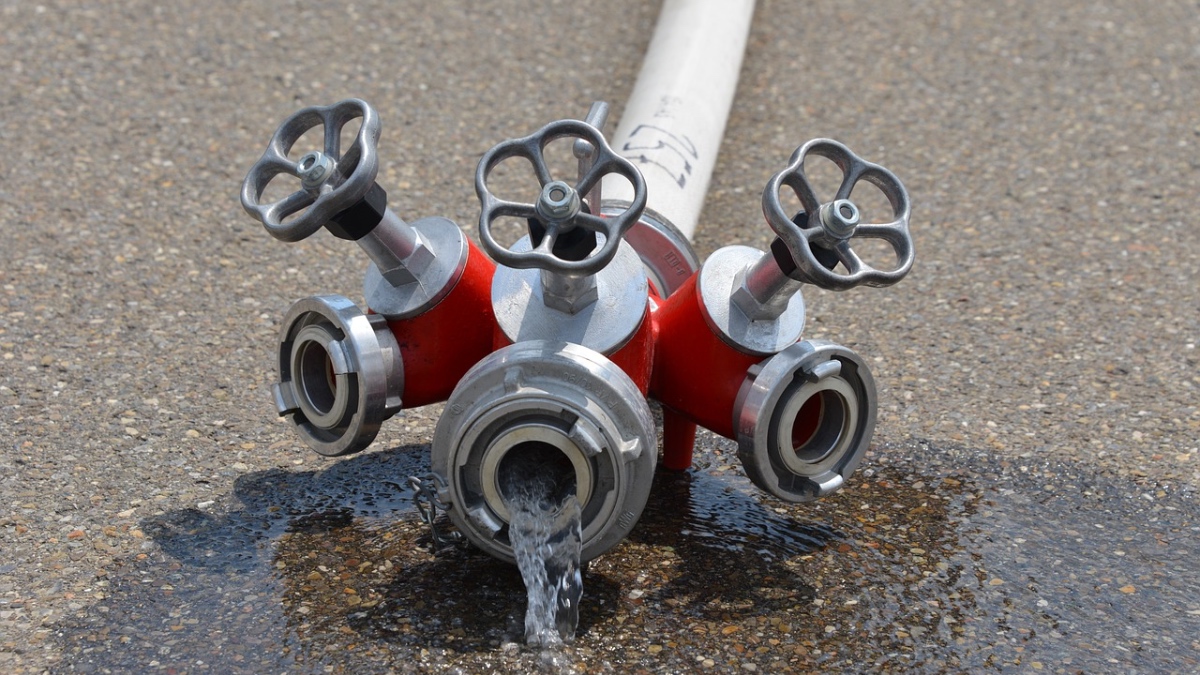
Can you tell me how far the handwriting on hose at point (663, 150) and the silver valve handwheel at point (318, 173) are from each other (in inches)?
51.2

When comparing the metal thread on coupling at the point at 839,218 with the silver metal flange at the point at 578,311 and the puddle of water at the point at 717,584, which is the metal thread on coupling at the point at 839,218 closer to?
the silver metal flange at the point at 578,311

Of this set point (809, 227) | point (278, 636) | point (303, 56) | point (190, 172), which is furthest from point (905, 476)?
point (303, 56)

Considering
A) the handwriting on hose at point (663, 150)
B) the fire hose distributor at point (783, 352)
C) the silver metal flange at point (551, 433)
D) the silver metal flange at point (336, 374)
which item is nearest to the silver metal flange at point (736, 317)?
the fire hose distributor at point (783, 352)

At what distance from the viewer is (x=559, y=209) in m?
2.29

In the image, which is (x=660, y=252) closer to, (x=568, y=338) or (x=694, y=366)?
(x=694, y=366)

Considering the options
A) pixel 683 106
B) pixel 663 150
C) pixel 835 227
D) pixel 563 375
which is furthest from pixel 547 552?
pixel 683 106

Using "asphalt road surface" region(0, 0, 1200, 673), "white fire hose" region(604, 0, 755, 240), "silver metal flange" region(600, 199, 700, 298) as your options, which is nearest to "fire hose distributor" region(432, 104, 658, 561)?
"asphalt road surface" region(0, 0, 1200, 673)

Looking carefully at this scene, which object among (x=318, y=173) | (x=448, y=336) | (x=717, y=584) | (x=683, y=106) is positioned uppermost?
(x=683, y=106)

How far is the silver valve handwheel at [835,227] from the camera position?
2.37 meters

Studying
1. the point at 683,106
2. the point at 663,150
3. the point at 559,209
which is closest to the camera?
the point at 559,209

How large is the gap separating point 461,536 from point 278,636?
48 cm

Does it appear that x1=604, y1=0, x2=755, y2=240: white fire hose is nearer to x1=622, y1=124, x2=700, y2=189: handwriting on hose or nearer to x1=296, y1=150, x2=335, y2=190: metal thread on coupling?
x1=622, y1=124, x2=700, y2=189: handwriting on hose

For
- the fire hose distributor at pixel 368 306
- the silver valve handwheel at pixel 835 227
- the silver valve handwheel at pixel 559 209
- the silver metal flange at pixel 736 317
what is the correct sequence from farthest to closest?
the silver metal flange at pixel 736 317 → the fire hose distributor at pixel 368 306 → the silver valve handwheel at pixel 835 227 → the silver valve handwheel at pixel 559 209

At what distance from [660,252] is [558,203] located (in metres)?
0.81
